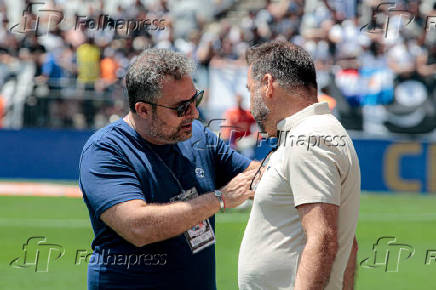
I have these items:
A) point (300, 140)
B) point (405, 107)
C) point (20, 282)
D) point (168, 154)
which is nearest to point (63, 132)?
point (405, 107)

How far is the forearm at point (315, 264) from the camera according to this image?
3289mm

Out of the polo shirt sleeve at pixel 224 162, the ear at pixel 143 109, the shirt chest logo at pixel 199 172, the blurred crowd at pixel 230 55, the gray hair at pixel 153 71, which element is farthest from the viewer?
the blurred crowd at pixel 230 55

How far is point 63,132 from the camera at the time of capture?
18.1 meters

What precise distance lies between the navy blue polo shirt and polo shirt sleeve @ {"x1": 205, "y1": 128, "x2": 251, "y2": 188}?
30 centimetres

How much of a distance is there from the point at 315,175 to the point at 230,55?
54.4 ft

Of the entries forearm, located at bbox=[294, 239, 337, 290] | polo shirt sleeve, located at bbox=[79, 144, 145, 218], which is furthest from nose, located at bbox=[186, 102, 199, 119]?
forearm, located at bbox=[294, 239, 337, 290]

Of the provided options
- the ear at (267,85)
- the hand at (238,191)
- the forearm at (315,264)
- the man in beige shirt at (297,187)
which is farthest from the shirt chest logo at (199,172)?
the forearm at (315,264)

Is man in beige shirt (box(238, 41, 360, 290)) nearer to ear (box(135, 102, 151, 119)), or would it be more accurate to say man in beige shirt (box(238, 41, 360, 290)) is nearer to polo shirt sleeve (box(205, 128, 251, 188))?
ear (box(135, 102, 151, 119))

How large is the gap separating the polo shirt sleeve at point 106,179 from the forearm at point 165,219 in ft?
0.41

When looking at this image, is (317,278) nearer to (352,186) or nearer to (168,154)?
(352,186)

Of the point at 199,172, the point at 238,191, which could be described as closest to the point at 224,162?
the point at 199,172

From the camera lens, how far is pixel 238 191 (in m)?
4.07

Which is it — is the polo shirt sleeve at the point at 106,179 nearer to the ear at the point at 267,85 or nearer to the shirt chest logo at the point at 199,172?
the shirt chest logo at the point at 199,172

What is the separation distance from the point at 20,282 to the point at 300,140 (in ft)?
20.2
